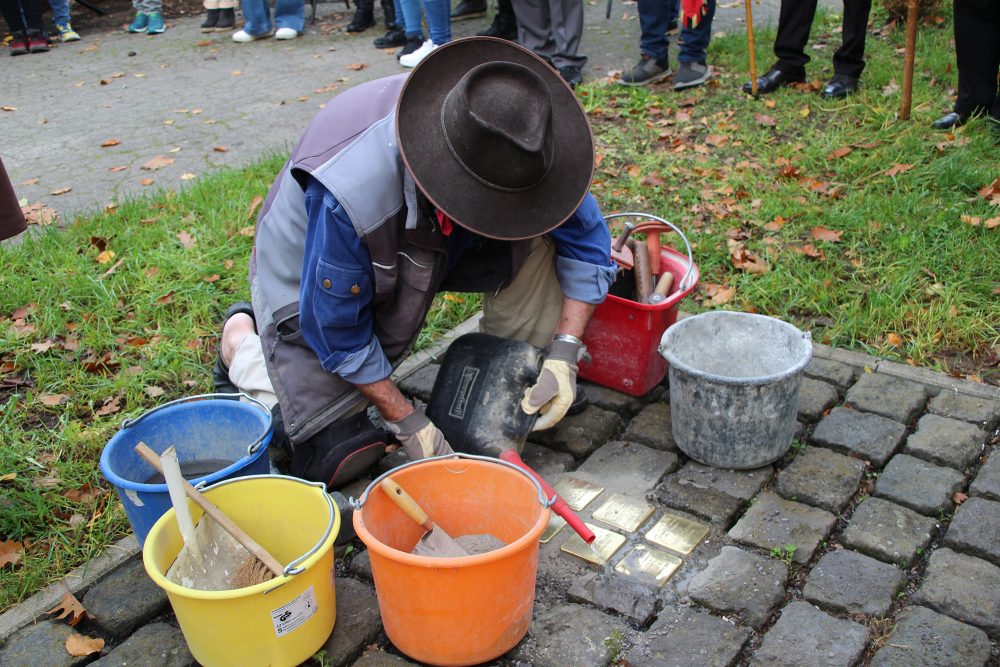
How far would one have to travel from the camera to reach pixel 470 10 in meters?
9.32

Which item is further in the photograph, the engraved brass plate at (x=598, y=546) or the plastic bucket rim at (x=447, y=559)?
the engraved brass plate at (x=598, y=546)

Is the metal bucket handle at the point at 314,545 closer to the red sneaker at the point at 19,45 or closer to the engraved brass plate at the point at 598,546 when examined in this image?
the engraved brass plate at the point at 598,546

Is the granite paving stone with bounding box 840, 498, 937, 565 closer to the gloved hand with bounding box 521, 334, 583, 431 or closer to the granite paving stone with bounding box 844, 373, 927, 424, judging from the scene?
the granite paving stone with bounding box 844, 373, 927, 424

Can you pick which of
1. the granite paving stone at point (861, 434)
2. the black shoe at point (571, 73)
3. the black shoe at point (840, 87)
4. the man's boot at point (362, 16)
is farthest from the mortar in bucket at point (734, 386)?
the man's boot at point (362, 16)

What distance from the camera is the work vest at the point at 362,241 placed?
2.64 m

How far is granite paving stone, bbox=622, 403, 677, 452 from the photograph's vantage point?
3.27 metres

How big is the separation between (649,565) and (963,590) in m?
0.86

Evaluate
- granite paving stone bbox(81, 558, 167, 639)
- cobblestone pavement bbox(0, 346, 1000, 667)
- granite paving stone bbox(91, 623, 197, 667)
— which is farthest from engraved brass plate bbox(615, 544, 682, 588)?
granite paving stone bbox(81, 558, 167, 639)

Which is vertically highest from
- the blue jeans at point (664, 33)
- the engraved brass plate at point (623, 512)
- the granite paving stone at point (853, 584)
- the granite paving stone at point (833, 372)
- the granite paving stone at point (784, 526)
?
the blue jeans at point (664, 33)

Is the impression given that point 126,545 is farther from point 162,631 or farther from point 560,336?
point 560,336

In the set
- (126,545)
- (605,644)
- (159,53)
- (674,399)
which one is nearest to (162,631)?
(126,545)

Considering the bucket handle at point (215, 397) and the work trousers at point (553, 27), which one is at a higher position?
the work trousers at point (553, 27)

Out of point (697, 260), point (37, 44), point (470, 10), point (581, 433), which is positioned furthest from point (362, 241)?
point (37, 44)

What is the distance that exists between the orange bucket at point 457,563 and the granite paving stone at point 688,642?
327 millimetres
